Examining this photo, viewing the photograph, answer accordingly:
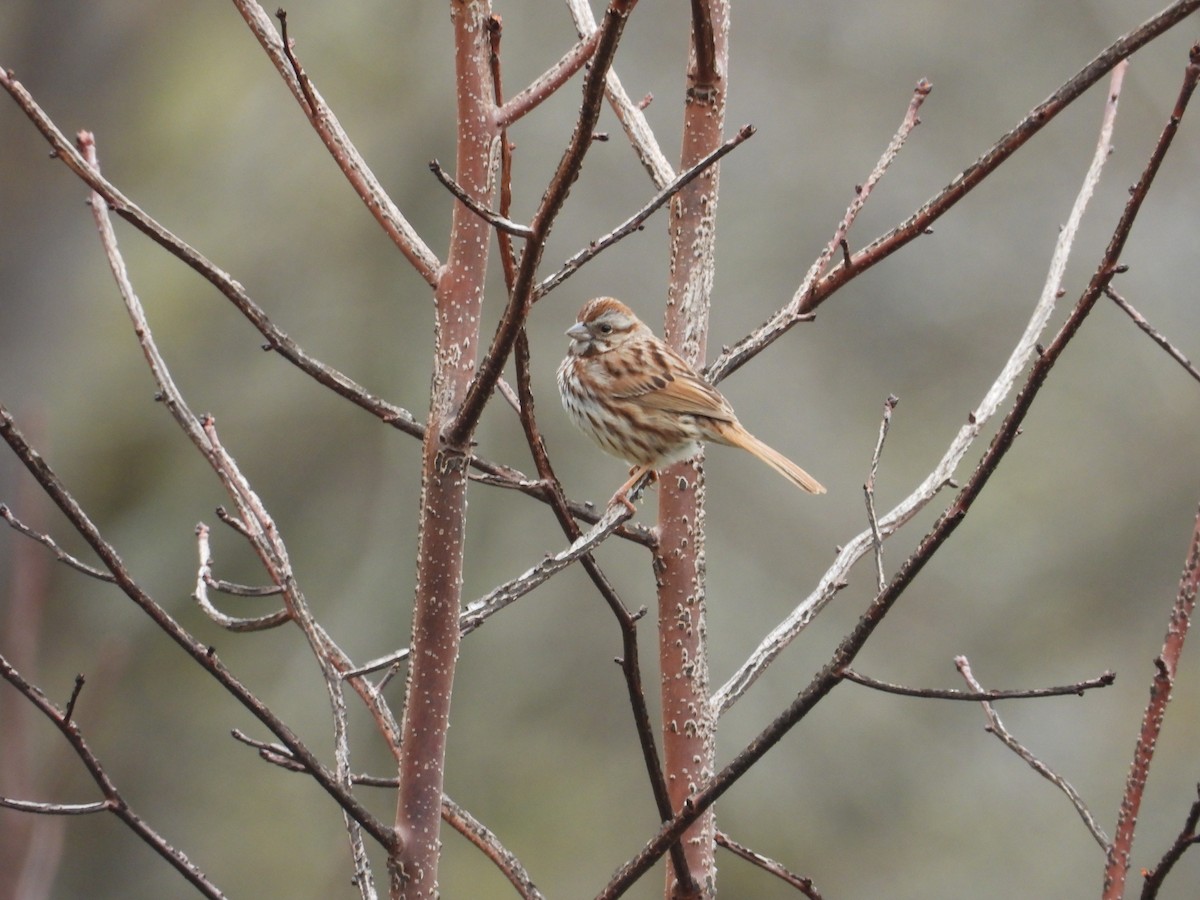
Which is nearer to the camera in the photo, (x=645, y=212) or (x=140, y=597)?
(x=140, y=597)

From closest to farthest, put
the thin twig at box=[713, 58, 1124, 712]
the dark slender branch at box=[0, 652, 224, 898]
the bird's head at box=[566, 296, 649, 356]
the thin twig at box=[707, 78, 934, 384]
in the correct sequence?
the dark slender branch at box=[0, 652, 224, 898]
the thin twig at box=[713, 58, 1124, 712]
the thin twig at box=[707, 78, 934, 384]
the bird's head at box=[566, 296, 649, 356]

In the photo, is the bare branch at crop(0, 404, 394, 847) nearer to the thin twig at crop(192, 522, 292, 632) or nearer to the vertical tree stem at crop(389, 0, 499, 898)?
the vertical tree stem at crop(389, 0, 499, 898)

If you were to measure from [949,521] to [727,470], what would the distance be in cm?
480

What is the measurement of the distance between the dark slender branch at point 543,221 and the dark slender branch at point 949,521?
481mm

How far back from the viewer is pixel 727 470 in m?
6.11

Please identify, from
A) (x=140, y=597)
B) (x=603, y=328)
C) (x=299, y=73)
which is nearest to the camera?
(x=140, y=597)

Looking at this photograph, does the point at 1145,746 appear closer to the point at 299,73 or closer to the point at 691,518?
the point at 691,518

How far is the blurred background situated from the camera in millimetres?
5699

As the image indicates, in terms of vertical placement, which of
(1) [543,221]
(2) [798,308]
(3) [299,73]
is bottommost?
(1) [543,221]

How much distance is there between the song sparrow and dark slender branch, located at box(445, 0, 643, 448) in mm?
1050

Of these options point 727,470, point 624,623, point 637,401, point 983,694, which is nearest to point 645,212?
point 624,623

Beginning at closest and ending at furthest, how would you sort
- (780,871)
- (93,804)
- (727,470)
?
(93,804)
(780,871)
(727,470)

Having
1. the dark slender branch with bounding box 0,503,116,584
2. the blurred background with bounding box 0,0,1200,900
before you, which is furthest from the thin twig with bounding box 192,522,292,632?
the blurred background with bounding box 0,0,1200,900

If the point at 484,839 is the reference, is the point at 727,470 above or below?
above
